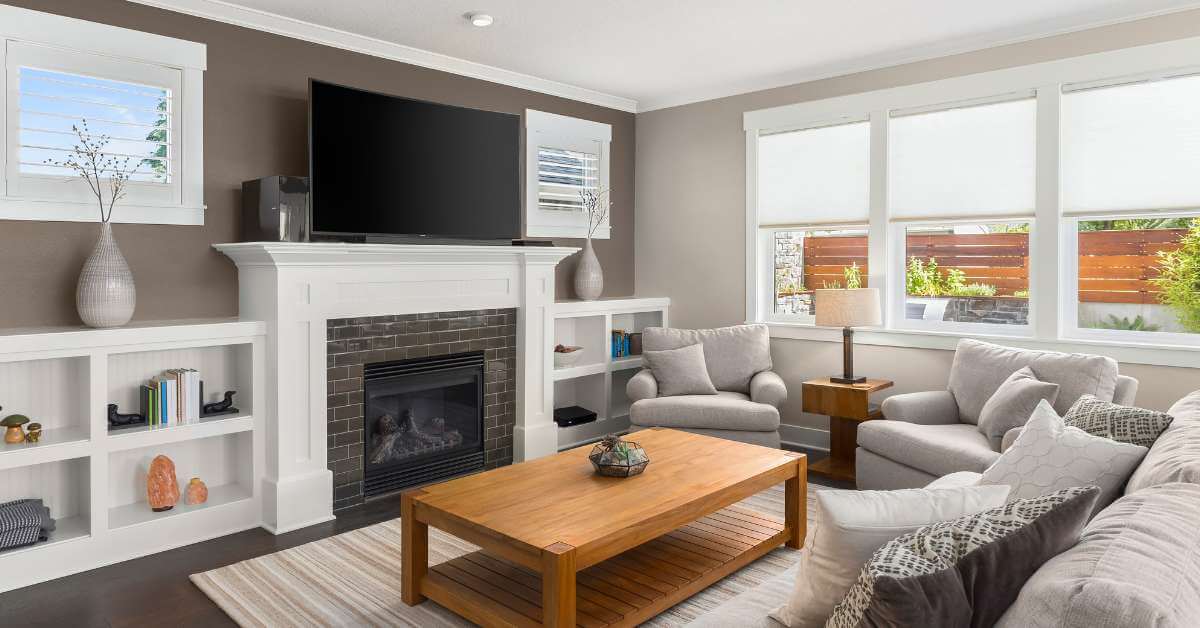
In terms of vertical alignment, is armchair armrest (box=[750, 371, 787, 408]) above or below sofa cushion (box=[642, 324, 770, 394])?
below

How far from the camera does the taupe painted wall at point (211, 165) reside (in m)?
3.42

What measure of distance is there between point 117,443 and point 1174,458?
3781 mm

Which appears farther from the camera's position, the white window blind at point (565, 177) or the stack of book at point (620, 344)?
the stack of book at point (620, 344)

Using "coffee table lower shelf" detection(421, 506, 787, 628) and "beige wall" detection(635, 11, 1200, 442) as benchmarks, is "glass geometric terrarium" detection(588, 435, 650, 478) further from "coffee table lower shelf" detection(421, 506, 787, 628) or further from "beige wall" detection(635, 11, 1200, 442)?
"beige wall" detection(635, 11, 1200, 442)

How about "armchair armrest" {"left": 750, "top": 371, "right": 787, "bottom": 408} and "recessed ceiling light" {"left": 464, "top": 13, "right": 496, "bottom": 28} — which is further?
"armchair armrest" {"left": 750, "top": 371, "right": 787, "bottom": 408}

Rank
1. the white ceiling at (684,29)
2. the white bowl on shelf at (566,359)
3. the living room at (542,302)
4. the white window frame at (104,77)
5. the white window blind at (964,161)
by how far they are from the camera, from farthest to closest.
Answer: the white bowl on shelf at (566,359), the white window blind at (964,161), the white ceiling at (684,29), the white window frame at (104,77), the living room at (542,302)

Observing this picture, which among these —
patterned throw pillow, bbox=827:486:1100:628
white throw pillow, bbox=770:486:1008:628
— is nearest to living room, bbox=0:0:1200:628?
white throw pillow, bbox=770:486:1008:628

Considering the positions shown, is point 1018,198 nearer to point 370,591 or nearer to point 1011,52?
point 1011,52

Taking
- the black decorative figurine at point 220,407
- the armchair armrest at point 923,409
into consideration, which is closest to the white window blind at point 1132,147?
the armchair armrest at point 923,409

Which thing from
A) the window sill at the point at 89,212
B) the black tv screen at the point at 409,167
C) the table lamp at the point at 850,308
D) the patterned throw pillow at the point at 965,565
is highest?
the black tv screen at the point at 409,167

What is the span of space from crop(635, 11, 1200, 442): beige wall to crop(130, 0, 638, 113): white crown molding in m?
0.64

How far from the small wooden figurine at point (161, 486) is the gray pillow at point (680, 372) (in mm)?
2866

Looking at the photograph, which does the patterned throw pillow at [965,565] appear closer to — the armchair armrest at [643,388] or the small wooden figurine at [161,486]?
the small wooden figurine at [161,486]

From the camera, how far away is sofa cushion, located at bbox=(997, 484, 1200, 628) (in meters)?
1.10
